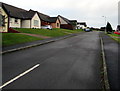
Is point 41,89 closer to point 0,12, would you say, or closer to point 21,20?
point 0,12

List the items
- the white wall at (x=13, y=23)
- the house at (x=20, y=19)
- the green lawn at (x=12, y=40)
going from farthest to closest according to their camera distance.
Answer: the house at (x=20, y=19)
the white wall at (x=13, y=23)
the green lawn at (x=12, y=40)

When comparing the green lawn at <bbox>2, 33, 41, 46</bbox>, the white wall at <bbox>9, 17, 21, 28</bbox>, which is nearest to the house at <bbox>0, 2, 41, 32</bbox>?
the white wall at <bbox>9, 17, 21, 28</bbox>

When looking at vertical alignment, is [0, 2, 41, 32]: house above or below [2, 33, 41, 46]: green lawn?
above

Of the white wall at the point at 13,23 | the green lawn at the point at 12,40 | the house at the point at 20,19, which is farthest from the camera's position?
the house at the point at 20,19

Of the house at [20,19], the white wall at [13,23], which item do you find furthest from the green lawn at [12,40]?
the house at [20,19]

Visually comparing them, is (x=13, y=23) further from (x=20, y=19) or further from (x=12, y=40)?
(x=12, y=40)

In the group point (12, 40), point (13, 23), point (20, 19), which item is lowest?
point (12, 40)

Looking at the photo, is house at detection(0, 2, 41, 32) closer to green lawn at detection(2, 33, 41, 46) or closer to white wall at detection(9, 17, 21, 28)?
white wall at detection(9, 17, 21, 28)

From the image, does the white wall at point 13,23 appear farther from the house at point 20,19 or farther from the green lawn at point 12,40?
the green lawn at point 12,40

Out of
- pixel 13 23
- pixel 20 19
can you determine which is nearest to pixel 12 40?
pixel 13 23

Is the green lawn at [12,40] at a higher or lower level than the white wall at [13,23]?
lower

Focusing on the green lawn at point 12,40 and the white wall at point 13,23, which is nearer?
the green lawn at point 12,40

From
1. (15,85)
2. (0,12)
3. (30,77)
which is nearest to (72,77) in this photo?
(30,77)

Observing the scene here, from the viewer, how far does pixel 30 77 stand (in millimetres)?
5770
